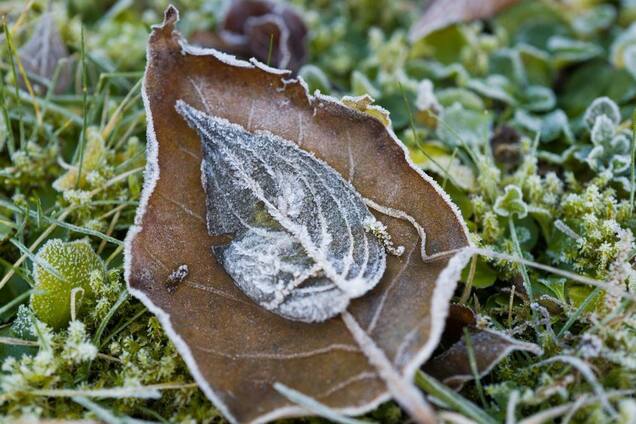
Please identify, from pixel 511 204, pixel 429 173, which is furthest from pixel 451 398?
pixel 429 173

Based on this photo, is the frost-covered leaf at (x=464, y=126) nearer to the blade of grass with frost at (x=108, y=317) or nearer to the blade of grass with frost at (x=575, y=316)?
the blade of grass with frost at (x=575, y=316)

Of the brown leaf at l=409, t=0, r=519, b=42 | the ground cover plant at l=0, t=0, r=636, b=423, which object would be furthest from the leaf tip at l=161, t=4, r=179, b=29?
the brown leaf at l=409, t=0, r=519, b=42

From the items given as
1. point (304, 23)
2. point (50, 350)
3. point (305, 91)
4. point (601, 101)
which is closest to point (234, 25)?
point (304, 23)

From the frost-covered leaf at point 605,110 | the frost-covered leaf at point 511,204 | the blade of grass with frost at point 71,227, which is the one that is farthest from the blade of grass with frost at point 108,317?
the frost-covered leaf at point 605,110

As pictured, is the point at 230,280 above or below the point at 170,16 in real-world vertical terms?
below

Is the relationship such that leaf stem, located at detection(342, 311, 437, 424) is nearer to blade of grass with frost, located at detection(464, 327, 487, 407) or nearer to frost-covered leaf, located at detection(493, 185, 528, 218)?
blade of grass with frost, located at detection(464, 327, 487, 407)

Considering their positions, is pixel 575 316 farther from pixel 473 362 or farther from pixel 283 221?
pixel 283 221

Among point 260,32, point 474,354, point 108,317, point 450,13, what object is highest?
point 450,13
